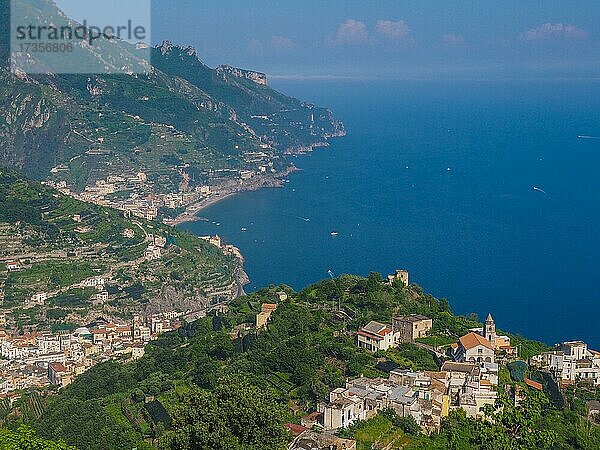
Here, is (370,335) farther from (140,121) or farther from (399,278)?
(140,121)

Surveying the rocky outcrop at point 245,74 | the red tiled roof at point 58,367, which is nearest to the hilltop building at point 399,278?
the red tiled roof at point 58,367

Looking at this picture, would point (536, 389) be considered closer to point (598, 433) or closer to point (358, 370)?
point (598, 433)

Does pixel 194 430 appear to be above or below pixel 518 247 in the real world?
above

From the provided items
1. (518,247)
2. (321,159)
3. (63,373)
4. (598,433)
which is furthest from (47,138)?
(598,433)

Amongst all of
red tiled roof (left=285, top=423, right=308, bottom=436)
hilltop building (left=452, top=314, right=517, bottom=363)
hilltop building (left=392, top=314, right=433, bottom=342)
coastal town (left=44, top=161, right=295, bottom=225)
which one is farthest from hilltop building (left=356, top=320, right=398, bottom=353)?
coastal town (left=44, top=161, right=295, bottom=225)

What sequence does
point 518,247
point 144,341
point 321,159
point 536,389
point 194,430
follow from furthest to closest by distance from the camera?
1. point 321,159
2. point 518,247
3. point 144,341
4. point 536,389
5. point 194,430

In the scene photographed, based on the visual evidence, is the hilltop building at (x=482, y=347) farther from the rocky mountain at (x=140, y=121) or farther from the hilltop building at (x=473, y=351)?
the rocky mountain at (x=140, y=121)

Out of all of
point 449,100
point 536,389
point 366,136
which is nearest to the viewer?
point 536,389

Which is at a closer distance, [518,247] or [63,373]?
[63,373]
